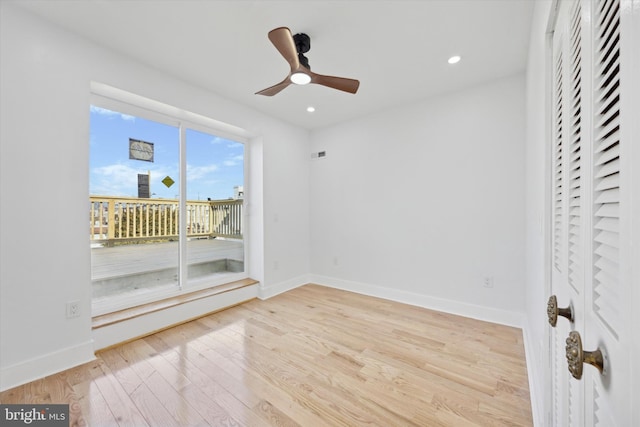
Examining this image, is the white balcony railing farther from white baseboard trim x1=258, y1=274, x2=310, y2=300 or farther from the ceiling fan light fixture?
the ceiling fan light fixture

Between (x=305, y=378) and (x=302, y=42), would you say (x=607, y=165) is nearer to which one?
(x=305, y=378)

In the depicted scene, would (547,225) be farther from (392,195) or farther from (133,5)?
(133,5)

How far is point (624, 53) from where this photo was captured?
406 mm

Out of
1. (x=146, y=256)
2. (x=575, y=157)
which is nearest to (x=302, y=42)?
(x=575, y=157)

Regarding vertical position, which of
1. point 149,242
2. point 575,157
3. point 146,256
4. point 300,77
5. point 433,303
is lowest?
point 433,303

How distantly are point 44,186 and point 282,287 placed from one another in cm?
275

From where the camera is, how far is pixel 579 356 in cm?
54

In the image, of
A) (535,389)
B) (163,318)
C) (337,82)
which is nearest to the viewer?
(535,389)

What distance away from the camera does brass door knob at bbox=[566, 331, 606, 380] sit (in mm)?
475

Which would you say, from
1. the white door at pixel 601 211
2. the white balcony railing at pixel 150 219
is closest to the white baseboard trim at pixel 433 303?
the white balcony railing at pixel 150 219

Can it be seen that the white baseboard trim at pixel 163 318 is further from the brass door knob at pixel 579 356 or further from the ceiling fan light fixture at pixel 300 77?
the brass door knob at pixel 579 356

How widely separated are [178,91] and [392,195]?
279 centimetres

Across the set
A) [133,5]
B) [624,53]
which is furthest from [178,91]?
[624,53]

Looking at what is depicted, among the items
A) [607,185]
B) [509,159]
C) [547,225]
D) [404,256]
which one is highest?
[509,159]
